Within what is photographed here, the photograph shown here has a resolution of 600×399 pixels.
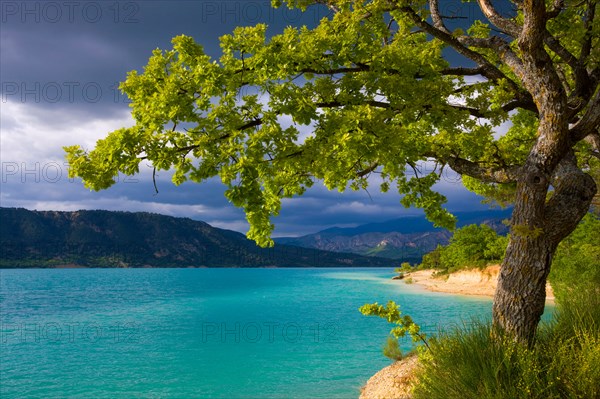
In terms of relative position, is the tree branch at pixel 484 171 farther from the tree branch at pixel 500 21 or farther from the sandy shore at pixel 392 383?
the sandy shore at pixel 392 383

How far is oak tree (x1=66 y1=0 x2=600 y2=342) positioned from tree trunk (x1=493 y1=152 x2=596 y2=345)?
0.02 metres

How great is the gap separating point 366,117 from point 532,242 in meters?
4.31

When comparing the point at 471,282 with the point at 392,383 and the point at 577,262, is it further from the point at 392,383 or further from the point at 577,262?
the point at 392,383

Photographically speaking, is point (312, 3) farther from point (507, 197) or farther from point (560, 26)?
point (507, 197)

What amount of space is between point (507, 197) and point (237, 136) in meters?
16.2

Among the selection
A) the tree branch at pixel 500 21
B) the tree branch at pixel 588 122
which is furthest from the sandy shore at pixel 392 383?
the tree branch at pixel 500 21

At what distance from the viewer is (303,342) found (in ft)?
120

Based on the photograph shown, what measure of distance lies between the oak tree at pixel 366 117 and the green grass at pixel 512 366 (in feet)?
2.44

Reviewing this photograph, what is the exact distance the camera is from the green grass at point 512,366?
6.61 metres

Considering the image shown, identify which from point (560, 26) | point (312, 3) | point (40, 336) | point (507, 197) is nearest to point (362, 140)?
point (312, 3)

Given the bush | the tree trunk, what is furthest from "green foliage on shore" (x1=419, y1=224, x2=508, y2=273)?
the tree trunk

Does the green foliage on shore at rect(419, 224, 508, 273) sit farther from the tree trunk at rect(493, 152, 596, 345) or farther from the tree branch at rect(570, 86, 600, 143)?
the tree trunk at rect(493, 152, 596, 345)

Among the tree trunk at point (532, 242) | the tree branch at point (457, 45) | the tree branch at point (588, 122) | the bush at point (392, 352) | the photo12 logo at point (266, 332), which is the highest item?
the tree branch at point (457, 45)

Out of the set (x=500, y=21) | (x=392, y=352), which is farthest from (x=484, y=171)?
(x=392, y=352)
